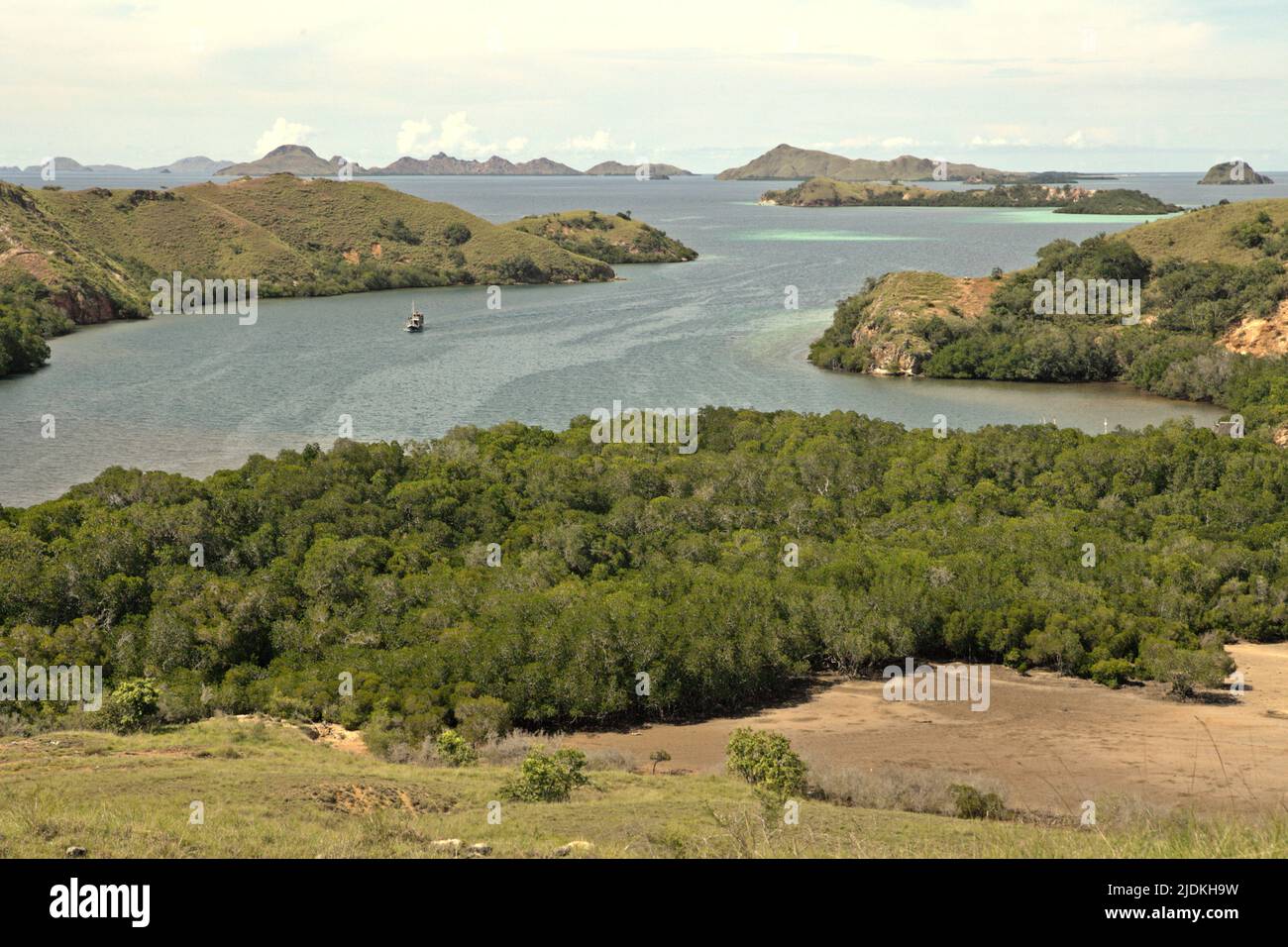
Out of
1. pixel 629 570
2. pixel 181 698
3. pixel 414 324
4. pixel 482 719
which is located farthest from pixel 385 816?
pixel 414 324

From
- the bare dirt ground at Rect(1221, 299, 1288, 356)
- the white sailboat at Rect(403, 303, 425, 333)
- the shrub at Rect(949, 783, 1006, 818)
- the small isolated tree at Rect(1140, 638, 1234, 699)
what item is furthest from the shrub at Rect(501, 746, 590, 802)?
the white sailboat at Rect(403, 303, 425, 333)

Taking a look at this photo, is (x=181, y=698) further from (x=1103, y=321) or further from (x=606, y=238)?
(x=606, y=238)

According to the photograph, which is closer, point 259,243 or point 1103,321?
point 1103,321

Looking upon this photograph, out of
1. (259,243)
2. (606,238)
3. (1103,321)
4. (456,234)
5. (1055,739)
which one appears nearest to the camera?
(1055,739)

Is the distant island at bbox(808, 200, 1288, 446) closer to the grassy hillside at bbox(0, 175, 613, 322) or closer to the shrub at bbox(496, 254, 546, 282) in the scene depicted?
the shrub at bbox(496, 254, 546, 282)

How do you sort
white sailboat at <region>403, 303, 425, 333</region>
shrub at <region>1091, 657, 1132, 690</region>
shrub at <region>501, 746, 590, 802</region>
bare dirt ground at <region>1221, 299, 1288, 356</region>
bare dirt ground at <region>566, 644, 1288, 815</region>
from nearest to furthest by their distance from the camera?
shrub at <region>501, 746, 590, 802</region>
bare dirt ground at <region>566, 644, 1288, 815</region>
shrub at <region>1091, 657, 1132, 690</region>
bare dirt ground at <region>1221, 299, 1288, 356</region>
white sailboat at <region>403, 303, 425, 333</region>

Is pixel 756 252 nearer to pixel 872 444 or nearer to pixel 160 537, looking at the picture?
pixel 872 444

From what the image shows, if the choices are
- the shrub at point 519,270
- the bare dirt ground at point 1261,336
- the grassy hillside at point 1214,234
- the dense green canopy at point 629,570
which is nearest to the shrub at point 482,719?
the dense green canopy at point 629,570
